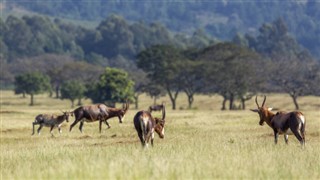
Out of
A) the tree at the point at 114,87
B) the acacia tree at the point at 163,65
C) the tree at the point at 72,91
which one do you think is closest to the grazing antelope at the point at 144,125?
the tree at the point at 114,87

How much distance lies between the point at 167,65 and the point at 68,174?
8196 cm

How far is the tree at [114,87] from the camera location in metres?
90.1

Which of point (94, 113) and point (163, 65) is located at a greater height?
point (163, 65)

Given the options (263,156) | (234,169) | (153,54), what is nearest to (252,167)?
(234,169)

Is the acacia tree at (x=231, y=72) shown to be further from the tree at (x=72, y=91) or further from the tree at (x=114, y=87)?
the tree at (x=72, y=91)

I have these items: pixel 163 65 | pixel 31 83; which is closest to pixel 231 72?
pixel 163 65

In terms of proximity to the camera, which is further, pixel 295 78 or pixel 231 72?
pixel 295 78

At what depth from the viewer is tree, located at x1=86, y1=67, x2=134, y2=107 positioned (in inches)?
3546

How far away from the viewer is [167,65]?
97.1 metres

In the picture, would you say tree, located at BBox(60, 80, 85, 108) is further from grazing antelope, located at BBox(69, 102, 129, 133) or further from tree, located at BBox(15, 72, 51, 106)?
grazing antelope, located at BBox(69, 102, 129, 133)

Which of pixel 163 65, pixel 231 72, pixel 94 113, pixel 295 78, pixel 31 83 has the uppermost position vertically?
pixel 163 65

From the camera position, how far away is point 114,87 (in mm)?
89875

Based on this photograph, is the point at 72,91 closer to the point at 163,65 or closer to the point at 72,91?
the point at 72,91

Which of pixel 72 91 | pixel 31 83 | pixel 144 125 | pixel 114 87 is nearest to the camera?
pixel 144 125
